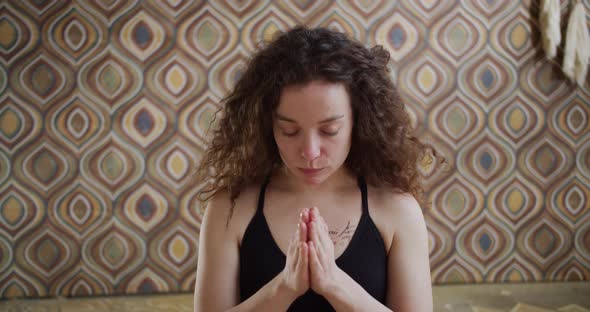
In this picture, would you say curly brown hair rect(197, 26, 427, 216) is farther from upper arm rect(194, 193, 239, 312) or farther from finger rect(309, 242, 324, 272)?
finger rect(309, 242, 324, 272)

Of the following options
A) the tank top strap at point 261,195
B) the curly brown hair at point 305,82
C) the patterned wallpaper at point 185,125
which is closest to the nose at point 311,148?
the curly brown hair at point 305,82

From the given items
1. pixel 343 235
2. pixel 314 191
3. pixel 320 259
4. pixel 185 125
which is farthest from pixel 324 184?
pixel 185 125

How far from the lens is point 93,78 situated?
7.44 feet

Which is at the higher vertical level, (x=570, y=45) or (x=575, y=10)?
(x=575, y=10)

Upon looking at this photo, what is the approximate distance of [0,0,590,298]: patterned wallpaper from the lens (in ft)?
7.42

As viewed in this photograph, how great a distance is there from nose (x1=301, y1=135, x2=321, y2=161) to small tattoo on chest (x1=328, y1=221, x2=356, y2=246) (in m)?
0.22

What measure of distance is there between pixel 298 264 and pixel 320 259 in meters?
0.05

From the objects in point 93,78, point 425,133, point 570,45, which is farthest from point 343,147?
point 570,45

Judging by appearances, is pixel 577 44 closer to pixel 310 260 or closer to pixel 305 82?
pixel 305 82

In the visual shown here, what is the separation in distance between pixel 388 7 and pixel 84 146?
163 cm

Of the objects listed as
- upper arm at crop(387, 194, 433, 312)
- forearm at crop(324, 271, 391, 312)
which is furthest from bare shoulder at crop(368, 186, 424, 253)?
forearm at crop(324, 271, 391, 312)

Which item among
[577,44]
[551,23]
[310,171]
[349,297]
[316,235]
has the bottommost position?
[349,297]

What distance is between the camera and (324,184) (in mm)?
1179

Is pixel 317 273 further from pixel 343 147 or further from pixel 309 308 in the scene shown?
pixel 343 147
